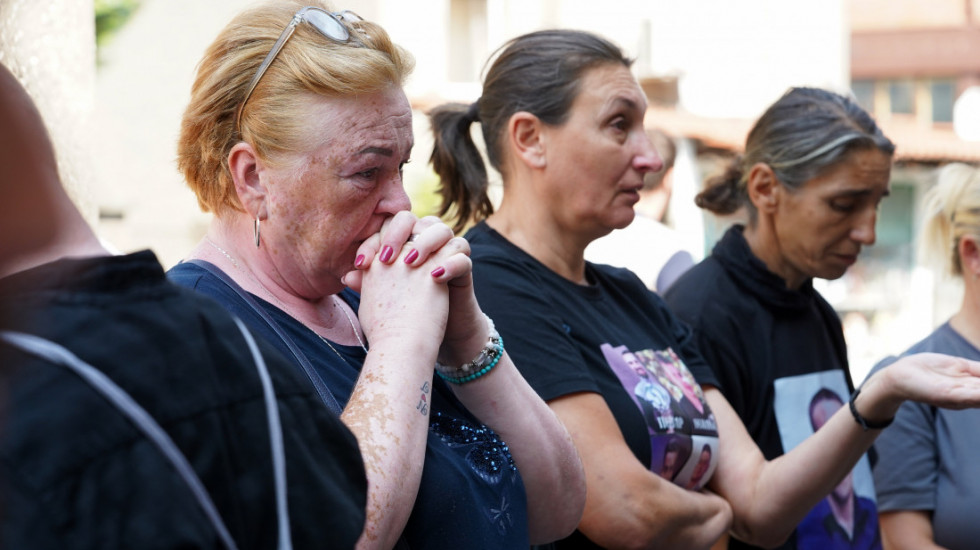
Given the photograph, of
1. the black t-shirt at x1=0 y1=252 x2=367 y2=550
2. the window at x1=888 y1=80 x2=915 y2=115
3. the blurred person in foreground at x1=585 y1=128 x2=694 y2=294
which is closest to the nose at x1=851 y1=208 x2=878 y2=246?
the blurred person in foreground at x1=585 y1=128 x2=694 y2=294

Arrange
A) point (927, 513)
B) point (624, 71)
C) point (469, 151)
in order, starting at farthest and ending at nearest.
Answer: point (927, 513) → point (469, 151) → point (624, 71)

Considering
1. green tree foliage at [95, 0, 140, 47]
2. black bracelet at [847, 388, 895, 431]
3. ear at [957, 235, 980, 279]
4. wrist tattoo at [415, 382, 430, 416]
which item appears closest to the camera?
wrist tattoo at [415, 382, 430, 416]

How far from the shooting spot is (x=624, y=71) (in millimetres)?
2684

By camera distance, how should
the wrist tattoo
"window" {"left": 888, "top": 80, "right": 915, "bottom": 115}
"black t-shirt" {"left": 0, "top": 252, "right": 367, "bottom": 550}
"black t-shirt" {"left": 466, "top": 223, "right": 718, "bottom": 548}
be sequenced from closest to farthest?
"black t-shirt" {"left": 0, "top": 252, "right": 367, "bottom": 550}
the wrist tattoo
"black t-shirt" {"left": 466, "top": 223, "right": 718, "bottom": 548}
"window" {"left": 888, "top": 80, "right": 915, "bottom": 115}

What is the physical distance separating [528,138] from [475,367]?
3.32 ft

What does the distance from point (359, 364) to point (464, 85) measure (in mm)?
11579

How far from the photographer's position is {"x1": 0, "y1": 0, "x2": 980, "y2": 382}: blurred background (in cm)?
705

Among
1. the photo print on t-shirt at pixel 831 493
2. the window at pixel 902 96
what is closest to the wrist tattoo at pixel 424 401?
the photo print on t-shirt at pixel 831 493

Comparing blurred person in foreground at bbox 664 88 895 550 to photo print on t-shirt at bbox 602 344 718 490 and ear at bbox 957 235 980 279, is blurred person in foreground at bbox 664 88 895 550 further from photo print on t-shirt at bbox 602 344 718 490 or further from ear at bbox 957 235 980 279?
photo print on t-shirt at bbox 602 344 718 490

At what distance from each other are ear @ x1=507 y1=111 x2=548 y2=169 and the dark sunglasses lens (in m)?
0.94

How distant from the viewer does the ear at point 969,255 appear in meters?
3.39

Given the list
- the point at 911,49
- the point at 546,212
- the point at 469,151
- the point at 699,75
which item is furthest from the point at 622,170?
the point at 911,49

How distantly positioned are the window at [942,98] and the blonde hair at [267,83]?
25498mm

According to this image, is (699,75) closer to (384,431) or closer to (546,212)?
(546,212)
